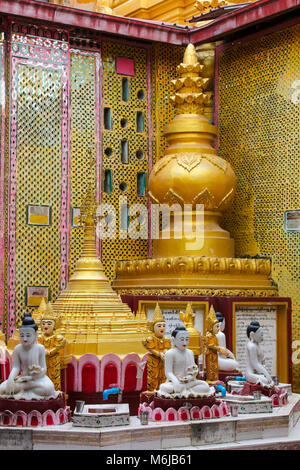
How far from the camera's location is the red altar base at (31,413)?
6.36 metres

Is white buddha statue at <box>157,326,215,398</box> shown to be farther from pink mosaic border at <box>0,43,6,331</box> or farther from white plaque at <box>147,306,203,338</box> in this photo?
pink mosaic border at <box>0,43,6,331</box>

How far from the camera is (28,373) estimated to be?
6.57m

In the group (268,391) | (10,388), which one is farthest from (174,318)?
(10,388)

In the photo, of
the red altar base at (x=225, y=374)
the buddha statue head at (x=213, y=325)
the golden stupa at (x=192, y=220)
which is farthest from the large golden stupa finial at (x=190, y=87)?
the red altar base at (x=225, y=374)

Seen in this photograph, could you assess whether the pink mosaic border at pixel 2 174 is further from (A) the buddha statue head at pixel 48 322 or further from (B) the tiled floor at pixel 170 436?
(B) the tiled floor at pixel 170 436

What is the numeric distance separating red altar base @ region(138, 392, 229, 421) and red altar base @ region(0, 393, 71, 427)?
2.13 ft

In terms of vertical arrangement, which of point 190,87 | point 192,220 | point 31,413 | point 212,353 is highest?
point 190,87

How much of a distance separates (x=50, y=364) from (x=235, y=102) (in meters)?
5.68

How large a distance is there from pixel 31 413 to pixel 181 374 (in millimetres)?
1265

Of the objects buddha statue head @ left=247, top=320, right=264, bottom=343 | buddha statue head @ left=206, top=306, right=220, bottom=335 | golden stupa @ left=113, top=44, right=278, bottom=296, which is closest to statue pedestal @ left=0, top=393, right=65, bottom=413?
buddha statue head @ left=206, top=306, right=220, bottom=335

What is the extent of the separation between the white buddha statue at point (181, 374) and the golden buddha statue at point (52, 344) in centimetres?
93

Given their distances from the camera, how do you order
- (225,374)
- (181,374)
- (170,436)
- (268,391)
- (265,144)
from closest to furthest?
(170,436) → (181,374) → (268,391) → (225,374) → (265,144)

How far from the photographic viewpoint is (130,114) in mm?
11734

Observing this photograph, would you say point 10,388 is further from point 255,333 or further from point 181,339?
point 255,333
